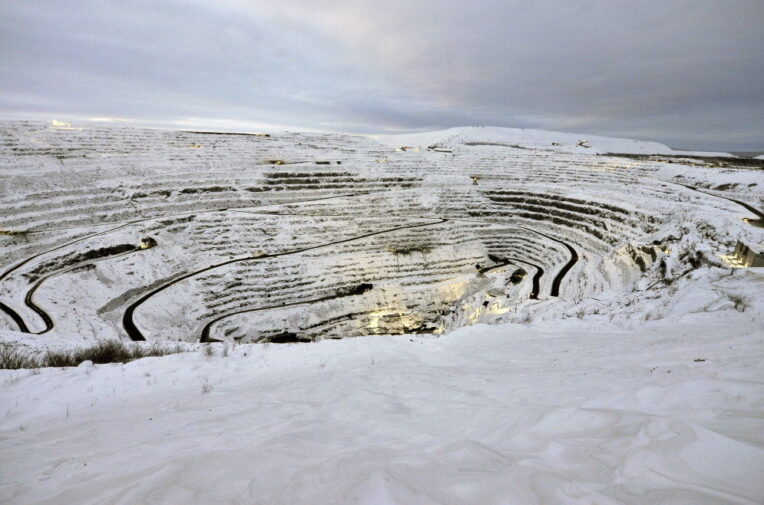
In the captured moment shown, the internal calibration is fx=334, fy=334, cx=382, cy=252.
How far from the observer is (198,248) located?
1612 inches

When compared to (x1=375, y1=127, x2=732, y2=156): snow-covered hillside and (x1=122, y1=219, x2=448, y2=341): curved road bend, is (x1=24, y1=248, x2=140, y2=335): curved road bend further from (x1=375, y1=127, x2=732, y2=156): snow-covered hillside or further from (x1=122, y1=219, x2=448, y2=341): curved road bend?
(x1=375, y1=127, x2=732, y2=156): snow-covered hillside

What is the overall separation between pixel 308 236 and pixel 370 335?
29210 millimetres

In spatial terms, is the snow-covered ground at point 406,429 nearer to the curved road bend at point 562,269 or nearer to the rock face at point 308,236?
the rock face at point 308,236

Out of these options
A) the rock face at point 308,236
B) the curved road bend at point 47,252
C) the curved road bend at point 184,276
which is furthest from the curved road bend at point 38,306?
the curved road bend at point 184,276

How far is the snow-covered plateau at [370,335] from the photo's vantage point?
2.92 metres

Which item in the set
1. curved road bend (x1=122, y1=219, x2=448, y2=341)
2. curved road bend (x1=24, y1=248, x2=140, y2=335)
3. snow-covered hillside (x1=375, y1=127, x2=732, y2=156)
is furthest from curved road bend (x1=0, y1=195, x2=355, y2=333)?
snow-covered hillside (x1=375, y1=127, x2=732, y2=156)

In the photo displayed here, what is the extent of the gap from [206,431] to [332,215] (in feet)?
158

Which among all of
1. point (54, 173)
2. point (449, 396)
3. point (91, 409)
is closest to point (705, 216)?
point (449, 396)

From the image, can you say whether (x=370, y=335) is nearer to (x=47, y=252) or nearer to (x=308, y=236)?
(x=308, y=236)

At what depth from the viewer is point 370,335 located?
814 inches

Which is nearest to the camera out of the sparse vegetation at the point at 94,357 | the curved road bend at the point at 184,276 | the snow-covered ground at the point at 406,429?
the snow-covered ground at the point at 406,429

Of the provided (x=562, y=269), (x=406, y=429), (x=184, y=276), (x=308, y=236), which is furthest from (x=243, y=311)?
(x=406, y=429)

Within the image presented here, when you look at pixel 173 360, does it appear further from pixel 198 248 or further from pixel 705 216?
pixel 705 216

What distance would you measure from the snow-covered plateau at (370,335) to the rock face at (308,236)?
332 millimetres
